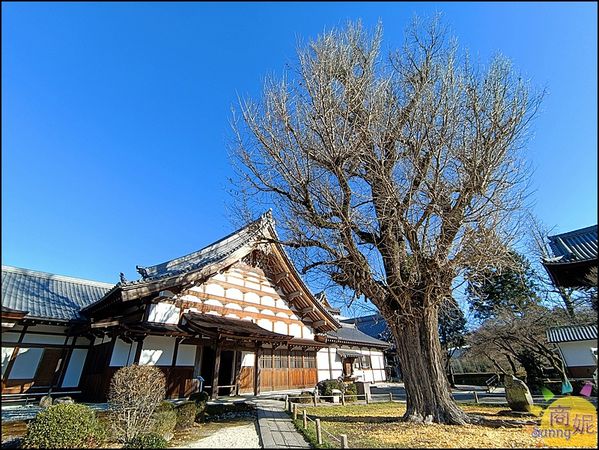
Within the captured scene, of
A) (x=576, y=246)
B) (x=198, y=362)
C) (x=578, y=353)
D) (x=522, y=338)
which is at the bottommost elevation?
(x=578, y=353)

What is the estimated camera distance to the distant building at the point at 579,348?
16.7 ft

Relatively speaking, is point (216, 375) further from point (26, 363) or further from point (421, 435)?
point (421, 435)

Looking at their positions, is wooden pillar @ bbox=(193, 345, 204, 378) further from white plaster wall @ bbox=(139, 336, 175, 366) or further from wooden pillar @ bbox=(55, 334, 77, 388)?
wooden pillar @ bbox=(55, 334, 77, 388)

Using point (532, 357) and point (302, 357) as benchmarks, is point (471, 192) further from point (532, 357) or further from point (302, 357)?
point (532, 357)

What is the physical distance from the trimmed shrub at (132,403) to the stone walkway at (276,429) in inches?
100.0

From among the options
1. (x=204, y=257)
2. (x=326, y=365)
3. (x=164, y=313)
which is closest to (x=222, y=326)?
(x=164, y=313)

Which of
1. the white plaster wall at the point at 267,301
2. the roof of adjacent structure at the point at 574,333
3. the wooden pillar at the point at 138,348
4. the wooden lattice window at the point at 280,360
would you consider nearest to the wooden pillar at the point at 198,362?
the wooden pillar at the point at 138,348

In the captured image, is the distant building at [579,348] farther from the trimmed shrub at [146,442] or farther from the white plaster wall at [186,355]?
the white plaster wall at [186,355]

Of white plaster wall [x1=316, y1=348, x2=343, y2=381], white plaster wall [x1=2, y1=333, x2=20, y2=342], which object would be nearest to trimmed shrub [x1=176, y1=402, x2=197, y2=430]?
white plaster wall [x1=2, y1=333, x2=20, y2=342]

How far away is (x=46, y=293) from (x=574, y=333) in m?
18.7

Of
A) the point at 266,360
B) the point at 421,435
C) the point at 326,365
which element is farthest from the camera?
the point at 326,365

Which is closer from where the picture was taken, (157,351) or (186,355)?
(157,351)

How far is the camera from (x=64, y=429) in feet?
19.7

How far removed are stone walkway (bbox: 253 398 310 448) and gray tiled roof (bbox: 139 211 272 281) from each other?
5.99m
